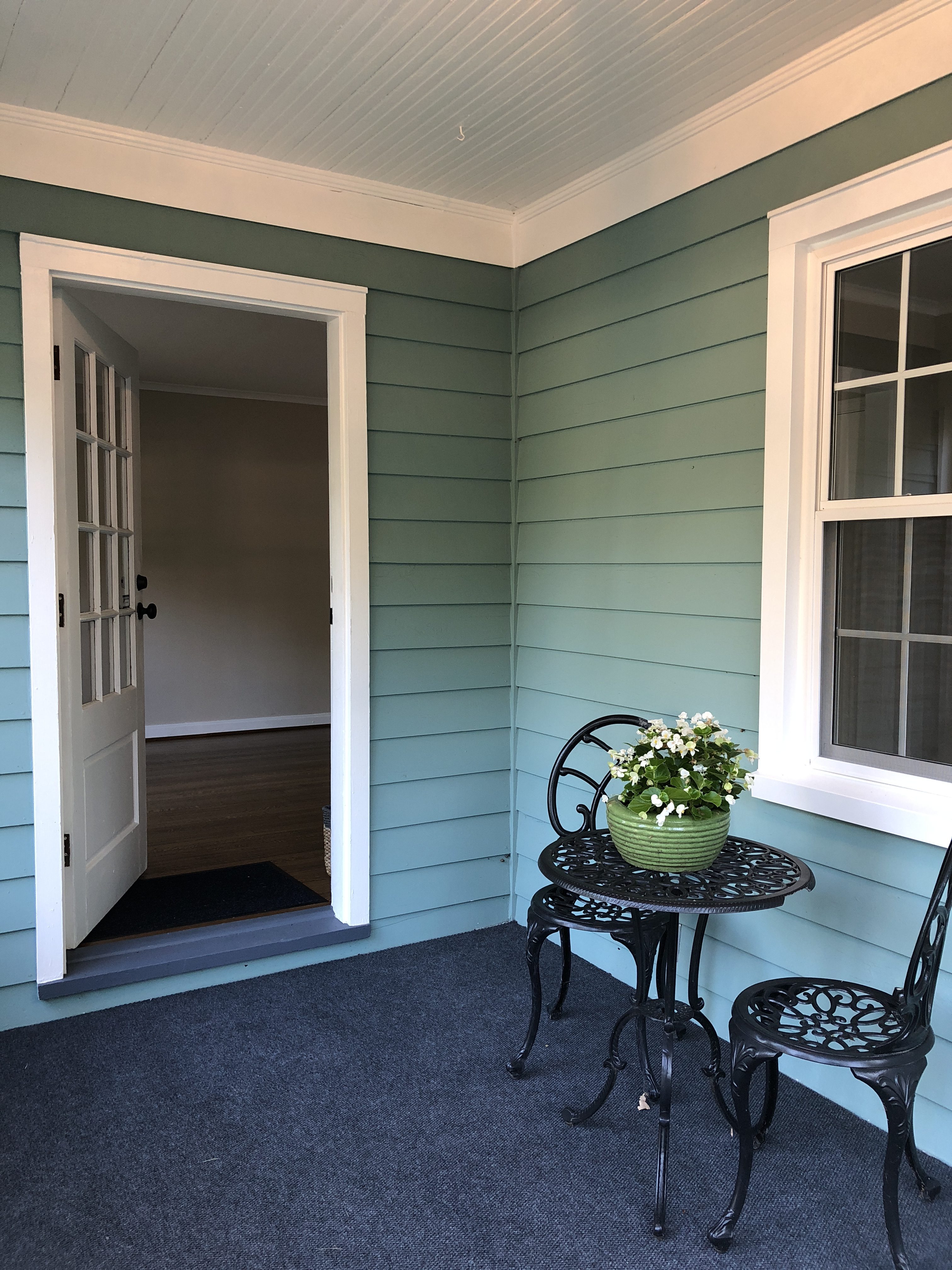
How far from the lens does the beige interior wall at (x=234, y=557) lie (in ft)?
23.4

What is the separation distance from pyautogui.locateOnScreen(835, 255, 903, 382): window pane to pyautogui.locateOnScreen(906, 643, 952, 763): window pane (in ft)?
2.32

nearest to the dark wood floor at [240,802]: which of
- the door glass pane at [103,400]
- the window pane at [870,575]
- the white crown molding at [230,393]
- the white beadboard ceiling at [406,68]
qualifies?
the door glass pane at [103,400]

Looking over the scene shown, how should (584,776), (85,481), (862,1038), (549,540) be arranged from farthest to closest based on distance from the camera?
1. (549,540)
2. (85,481)
3. (584,776)
4. (862,1038)

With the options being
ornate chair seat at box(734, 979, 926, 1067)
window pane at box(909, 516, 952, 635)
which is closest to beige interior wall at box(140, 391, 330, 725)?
window pane at box(909, 516, 952, 635)

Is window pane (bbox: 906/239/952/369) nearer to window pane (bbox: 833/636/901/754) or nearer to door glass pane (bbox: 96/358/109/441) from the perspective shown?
window pane (bbox: 833/636/901/754)

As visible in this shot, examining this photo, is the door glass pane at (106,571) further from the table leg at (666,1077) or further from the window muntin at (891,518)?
the window muntin at (891,518)

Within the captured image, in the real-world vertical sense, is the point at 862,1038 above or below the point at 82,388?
below

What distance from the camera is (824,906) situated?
2443mm

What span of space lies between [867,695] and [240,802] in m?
3.79

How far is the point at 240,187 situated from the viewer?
9.93 feet

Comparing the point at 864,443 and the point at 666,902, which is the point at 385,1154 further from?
the point at 864,443

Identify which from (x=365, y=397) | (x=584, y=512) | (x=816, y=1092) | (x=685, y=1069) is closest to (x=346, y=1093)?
(x=685, y=1069)

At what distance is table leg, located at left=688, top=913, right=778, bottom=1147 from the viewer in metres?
2.15

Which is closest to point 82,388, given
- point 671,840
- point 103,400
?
point 103,400
